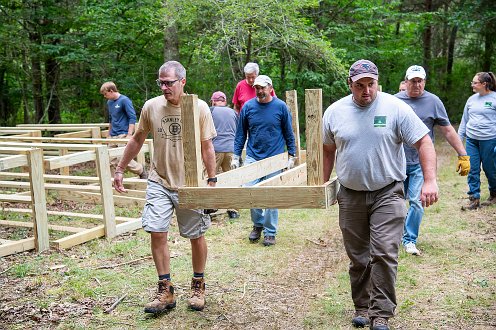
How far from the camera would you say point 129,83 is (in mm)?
16141

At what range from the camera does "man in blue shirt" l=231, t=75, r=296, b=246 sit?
22.5 ft

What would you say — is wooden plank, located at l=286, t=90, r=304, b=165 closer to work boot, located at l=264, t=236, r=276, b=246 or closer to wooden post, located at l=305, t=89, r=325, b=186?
work boot, located at l=264, t=236, r=276, b=246

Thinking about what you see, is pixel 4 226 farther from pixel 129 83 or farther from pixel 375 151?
pixel 129 83

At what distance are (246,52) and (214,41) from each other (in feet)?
2.71

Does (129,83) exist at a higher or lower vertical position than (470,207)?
higher

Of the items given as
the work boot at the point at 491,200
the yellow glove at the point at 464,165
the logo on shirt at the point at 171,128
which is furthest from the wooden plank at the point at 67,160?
the work boot at the point at 491,200

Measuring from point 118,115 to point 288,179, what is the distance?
22.4 ft

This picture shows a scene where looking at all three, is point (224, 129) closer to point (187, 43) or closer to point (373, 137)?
point (373, 137)

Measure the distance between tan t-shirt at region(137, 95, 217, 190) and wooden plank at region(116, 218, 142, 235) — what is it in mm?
3055

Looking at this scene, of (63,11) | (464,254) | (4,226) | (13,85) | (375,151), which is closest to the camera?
(375,151)

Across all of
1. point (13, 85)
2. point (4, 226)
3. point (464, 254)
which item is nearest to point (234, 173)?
point (464, 254)

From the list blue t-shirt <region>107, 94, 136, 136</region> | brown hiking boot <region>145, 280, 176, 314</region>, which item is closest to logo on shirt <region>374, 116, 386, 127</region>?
brown hiking boot <region>145, 280, 176, 314</region>

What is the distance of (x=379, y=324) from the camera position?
3963 millimetres

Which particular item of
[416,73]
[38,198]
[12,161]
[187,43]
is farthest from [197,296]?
[187,43]
